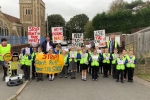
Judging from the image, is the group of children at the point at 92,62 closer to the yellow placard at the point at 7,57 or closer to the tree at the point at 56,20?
the yellow placard at the point at 7,57

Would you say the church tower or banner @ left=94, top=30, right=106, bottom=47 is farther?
the church tower

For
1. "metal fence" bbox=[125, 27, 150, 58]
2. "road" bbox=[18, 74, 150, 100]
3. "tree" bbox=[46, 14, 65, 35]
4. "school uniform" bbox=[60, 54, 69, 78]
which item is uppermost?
"tree" bbox=[46, 14, 65, 35]

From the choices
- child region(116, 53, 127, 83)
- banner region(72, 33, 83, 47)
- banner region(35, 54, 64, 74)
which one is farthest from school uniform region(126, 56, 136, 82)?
banner region(72, 33, 83, 47)

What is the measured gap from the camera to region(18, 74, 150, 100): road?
24.3 feet

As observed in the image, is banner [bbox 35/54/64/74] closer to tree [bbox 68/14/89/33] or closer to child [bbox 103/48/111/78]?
child [bbox 103/48/111/78]

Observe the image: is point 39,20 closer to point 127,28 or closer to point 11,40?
point 127,28

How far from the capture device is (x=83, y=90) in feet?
27.4

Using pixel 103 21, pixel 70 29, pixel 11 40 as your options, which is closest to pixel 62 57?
pixel 11 40

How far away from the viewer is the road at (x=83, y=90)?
7.39 metres

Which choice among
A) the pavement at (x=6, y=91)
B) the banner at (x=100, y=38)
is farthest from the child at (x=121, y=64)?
the pavement at (x=6, y=91)

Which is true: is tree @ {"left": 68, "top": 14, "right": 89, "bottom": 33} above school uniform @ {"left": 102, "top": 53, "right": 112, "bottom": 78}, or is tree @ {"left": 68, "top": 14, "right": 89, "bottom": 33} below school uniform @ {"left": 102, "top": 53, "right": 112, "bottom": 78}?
above

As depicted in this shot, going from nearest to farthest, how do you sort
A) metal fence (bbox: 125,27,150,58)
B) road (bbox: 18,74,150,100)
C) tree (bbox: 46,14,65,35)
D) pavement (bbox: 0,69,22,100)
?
road (bbox: 18,74,150,100) < pavement (bbox: 0,69,22,100) < metal fence (bbox: 125,27,150,58) < tree (bbox: 46,14,65,35)

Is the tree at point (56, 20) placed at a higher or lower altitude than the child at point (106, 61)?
higher

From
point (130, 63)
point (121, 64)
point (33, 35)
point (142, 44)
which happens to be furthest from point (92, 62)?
point (142, 44)
